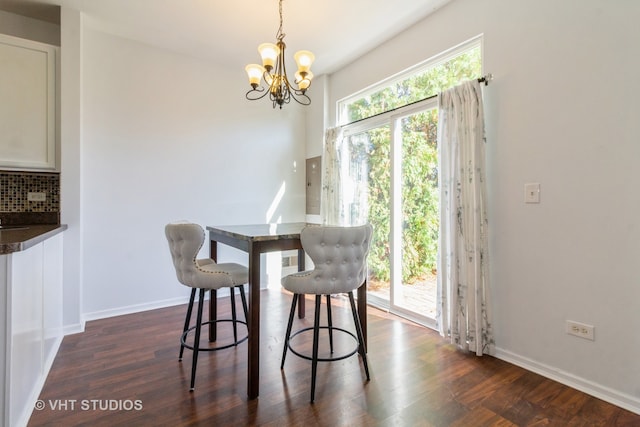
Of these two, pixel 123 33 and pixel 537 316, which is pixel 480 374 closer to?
pixel 537 316

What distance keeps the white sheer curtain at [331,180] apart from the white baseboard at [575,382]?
2142 millimetres

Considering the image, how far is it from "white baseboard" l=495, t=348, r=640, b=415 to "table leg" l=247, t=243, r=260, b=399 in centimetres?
176

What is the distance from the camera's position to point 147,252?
3.41 metres

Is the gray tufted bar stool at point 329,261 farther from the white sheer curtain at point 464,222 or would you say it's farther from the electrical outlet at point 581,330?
the electrical outlet at point 581,330

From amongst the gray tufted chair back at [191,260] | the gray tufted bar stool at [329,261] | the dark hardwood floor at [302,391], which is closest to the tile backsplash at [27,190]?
the dark hardwood floor at [302,391]

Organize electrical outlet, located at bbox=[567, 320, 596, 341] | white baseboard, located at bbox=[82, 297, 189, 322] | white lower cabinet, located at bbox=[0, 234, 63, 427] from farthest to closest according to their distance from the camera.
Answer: white baseboard, located at bbox=[82, 297, 189, 322], electrical outlet, located at bbox=[567, 320, 596, 341], white lower cabinet, located at bbox=[0, 234, 63, 427]

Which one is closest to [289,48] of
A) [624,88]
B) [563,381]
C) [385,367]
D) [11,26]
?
[11,26]

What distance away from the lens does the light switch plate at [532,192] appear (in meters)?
2.14

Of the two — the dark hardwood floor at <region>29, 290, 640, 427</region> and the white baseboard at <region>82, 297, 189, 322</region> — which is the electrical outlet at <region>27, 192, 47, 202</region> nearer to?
the white baseboard at <region>82, 297, 189, 322</region>

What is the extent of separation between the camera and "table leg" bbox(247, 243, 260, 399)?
1.86m

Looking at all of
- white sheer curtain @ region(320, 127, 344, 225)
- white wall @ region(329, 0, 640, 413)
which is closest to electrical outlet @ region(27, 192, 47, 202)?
white sheer curtain @ region(320, 127, 344, 225)

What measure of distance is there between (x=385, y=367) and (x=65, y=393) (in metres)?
1.98

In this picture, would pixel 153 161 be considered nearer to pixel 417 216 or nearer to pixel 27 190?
pixel 27 190

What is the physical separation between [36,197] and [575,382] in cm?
438
